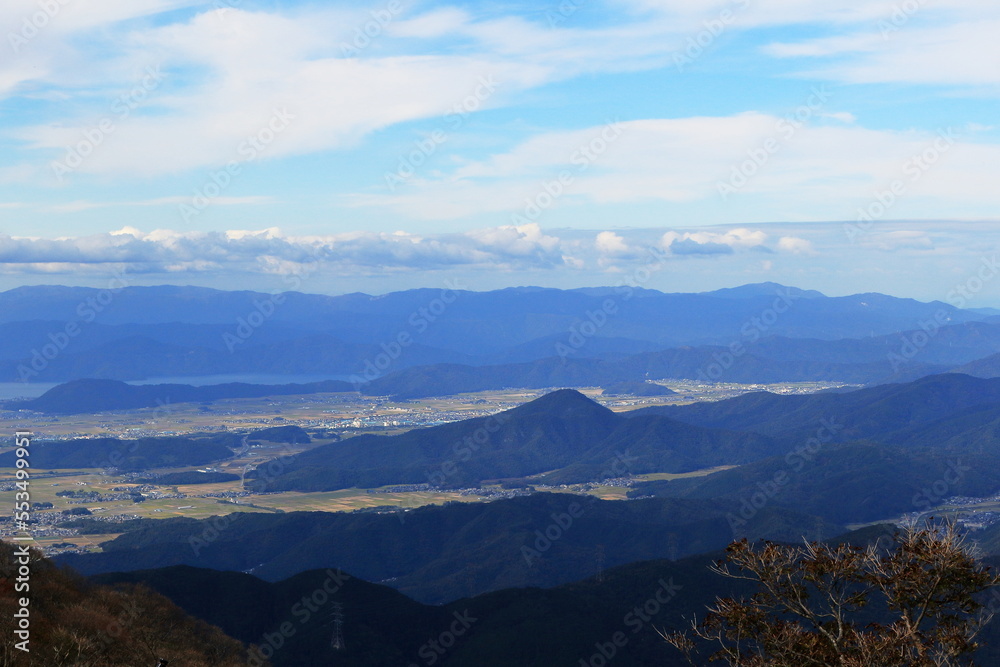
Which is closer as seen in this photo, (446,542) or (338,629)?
(338,629)

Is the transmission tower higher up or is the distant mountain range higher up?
the transmission tower

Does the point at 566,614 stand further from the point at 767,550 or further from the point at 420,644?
the point at 767,550

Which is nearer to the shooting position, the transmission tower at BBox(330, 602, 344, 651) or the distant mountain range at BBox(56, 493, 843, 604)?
the transmission tower at BBox(330, 602, 344, 651)

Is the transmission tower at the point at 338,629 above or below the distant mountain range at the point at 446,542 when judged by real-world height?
above

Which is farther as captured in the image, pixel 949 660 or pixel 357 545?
pixel 357 545

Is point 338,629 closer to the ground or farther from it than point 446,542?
farther from it

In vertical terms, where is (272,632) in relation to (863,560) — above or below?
below

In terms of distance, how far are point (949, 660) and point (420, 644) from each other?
75.3 metres

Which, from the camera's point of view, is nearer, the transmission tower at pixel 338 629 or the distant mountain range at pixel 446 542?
the transmission tower at pixel 338 629

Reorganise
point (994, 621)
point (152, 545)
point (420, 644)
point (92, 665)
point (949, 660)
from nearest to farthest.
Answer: point (949, 660) < point (92, 665) < point (420, 644) < point (994, 621) < point (152, 545)

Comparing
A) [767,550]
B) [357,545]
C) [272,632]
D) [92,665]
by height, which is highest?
[767,550]

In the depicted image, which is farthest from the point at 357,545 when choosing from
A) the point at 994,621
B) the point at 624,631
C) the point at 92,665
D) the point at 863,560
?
the point at 863,560

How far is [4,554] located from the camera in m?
59.0

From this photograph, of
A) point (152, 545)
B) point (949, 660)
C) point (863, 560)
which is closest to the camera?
point (949, 660)
